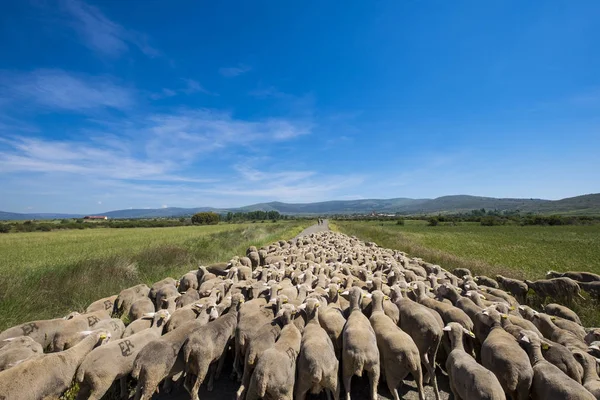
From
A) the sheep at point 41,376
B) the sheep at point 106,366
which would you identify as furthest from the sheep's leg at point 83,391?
the sheep at point 41,376

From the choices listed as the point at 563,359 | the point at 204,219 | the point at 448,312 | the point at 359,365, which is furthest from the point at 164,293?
the point at 204,219

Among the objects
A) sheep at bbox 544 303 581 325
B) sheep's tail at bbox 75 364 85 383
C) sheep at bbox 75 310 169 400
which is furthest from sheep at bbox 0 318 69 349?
sheep at bbox 544 303 581 325

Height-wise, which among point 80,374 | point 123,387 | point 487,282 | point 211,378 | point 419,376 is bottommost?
point 211,378

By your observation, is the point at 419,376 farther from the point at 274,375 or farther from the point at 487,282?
the point at 487,282

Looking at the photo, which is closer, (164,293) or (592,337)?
(592,337)

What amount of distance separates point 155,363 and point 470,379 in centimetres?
497

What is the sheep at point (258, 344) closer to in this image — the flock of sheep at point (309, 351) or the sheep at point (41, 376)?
the flock of sheep at point (309, 351)

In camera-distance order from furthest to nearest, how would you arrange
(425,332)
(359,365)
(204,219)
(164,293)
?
(204,219)
(164,293)
(425,332)
(359,365)

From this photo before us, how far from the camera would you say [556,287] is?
10.4m

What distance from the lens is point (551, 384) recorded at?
3.92m

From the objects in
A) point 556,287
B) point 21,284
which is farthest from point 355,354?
point 21,284

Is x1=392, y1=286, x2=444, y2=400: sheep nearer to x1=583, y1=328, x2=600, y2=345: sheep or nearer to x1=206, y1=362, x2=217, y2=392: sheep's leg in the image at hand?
x1=583, y1=328, x2=600, y2=345: sheep

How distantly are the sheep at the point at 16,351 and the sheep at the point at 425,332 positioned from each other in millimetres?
7068

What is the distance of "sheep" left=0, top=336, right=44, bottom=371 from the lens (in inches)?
182
